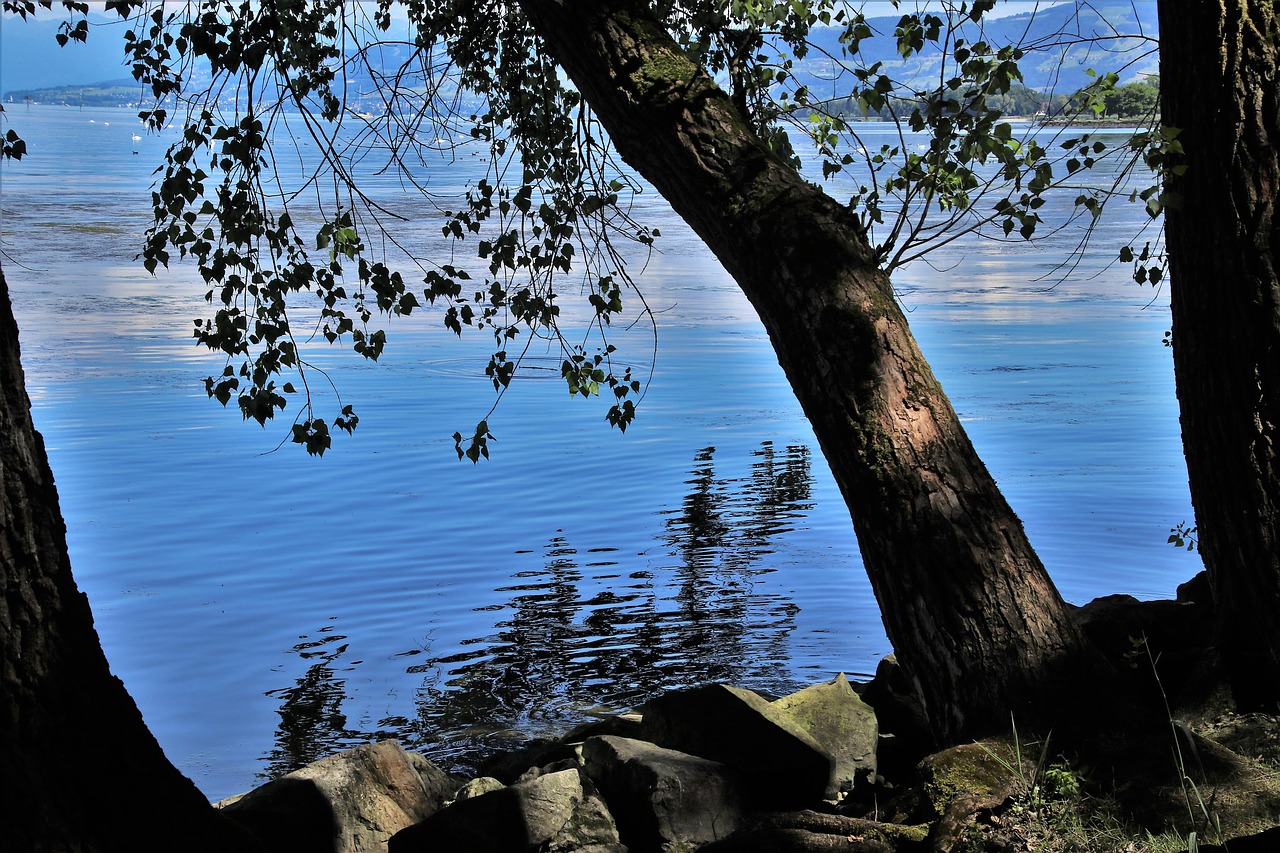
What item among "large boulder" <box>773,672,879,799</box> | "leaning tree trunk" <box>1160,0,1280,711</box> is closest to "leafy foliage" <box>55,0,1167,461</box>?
"leaning tree trunk" <box>1160,0,1280,711</box>

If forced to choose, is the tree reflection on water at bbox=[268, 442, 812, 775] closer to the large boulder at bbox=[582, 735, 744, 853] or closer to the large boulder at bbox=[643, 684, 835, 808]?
the large boulder at bbox=[643, 684, 835, 808]

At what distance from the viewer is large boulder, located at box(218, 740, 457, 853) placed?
4.63m

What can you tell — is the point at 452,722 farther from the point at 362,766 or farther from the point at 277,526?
the point at 277,526

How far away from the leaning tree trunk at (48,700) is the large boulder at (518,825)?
148 cm

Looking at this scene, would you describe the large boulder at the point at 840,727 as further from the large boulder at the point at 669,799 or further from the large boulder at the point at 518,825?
the large boulder at the point at 518,825

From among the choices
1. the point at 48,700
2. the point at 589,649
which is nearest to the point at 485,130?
the point at 589,649

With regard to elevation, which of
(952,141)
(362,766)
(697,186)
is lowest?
(362,766)

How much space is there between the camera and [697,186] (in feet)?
14.6

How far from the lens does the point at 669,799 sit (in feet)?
15.4

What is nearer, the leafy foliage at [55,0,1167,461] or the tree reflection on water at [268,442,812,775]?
the leafy foliage at [55,0,1167,461]

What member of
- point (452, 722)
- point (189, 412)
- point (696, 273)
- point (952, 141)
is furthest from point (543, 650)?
point (696, 273)

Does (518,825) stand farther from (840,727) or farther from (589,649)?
(589,649)

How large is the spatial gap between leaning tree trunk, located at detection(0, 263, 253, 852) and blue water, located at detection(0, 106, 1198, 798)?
393 cm

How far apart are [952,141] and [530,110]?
313 cm
